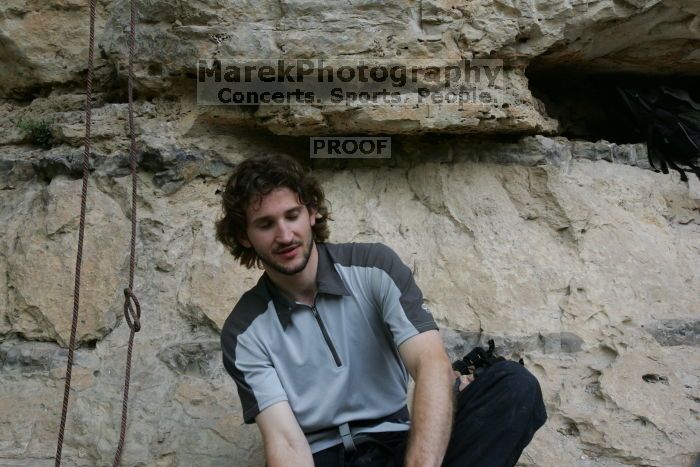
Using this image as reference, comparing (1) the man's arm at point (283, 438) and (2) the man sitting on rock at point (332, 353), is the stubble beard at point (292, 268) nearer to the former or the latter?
(2) the man sitting on rock at point (332, 353)

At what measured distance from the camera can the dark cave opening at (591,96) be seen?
393 cm

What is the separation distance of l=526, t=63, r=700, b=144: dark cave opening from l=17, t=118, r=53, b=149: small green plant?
2.62 metres

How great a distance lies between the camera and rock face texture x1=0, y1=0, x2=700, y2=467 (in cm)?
282

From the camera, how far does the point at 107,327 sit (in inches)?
122

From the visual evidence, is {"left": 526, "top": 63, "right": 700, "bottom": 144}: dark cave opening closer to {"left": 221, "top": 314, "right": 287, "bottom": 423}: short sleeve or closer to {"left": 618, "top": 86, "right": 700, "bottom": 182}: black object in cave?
{"left": 618, "top": 86, "right": 700, "bottom": 182}: black object in cave

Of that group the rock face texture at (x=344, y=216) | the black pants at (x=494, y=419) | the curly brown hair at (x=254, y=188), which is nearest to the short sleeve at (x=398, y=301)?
the black pants at (x=494, y=419)

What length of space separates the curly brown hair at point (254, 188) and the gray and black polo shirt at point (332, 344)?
23cm

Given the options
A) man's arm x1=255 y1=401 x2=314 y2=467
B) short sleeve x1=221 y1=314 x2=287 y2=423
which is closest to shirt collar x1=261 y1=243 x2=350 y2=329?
short sleeve x1=221 y1=314 x2=287 y2=423

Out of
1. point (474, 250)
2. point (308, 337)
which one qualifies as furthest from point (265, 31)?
point (308, 337)

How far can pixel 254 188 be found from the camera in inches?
→ 83.4

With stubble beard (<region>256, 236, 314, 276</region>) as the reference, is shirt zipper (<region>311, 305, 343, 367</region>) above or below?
below

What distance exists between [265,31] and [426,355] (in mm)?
1854

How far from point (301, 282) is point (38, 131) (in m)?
2.18

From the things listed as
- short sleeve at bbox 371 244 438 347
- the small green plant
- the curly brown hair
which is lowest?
short sleeve at bbox 371 244 438 347
